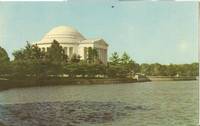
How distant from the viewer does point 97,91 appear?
4.25 metres

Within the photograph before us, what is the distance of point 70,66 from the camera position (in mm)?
4270

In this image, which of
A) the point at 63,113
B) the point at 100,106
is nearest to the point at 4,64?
the point at 63,113

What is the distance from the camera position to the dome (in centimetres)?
416

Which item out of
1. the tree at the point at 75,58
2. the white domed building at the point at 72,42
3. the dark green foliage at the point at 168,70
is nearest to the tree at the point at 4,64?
the white domed building at the point at 72,42

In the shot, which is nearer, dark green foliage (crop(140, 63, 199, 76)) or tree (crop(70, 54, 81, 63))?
dark green foliage (crop(140, 63, 199, 76))

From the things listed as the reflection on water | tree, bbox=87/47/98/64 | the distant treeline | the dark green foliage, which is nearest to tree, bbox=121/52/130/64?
the distant treeline

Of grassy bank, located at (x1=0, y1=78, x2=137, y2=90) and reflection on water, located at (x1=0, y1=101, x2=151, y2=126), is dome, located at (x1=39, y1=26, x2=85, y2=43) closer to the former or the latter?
grassy bank, located at (x1=0, y1=78, x2=137, y2=90)

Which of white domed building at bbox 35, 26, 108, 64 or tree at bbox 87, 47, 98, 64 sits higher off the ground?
white domed building at bbox 35, 26, 108, 64

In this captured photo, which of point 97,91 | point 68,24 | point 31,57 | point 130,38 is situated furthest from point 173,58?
point 31,57

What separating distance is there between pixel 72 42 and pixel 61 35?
0.43 feet

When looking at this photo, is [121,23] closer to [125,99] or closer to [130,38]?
[130,38]

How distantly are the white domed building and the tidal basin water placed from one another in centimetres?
37

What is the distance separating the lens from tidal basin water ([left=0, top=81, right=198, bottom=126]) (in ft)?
13.7

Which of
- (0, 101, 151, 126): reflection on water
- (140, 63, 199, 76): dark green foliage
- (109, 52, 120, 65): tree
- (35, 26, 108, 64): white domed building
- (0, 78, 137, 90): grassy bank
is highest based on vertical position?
(35, 26, 108, 64): white domed building
